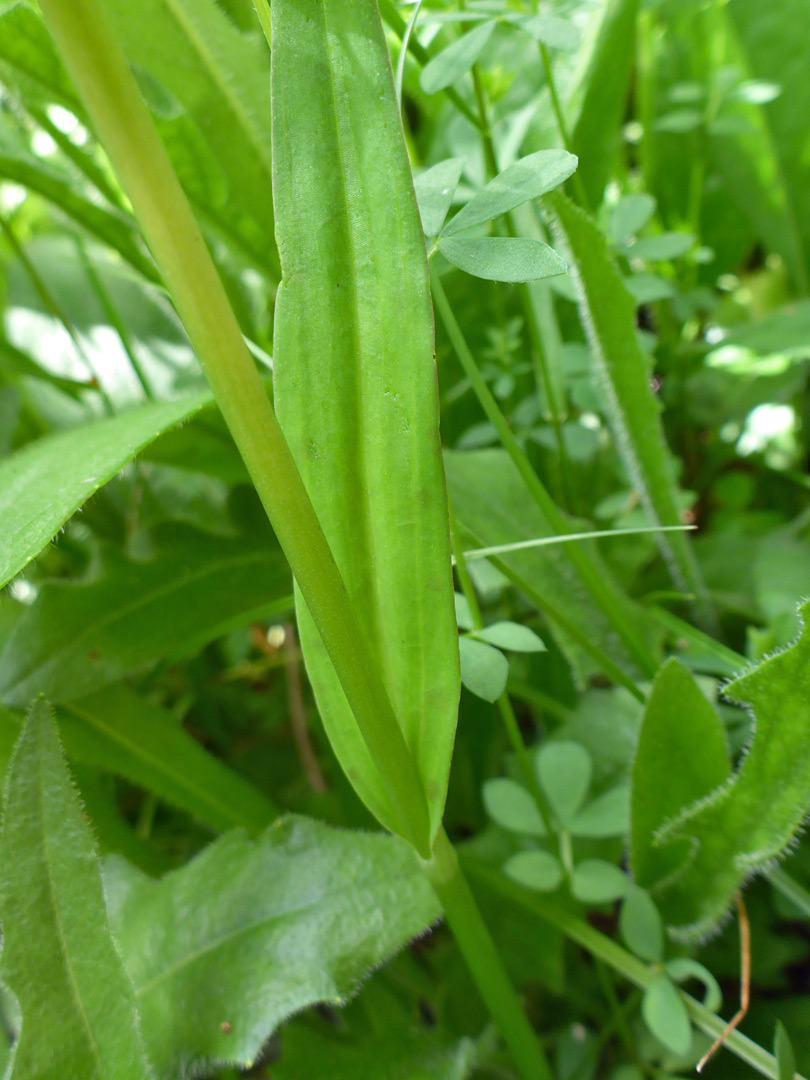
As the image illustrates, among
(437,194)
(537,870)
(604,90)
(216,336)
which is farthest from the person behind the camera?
(604,90)

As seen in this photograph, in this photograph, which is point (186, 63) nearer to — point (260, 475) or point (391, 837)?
point (260, 475)

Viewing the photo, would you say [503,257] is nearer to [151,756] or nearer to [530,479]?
[530,479]

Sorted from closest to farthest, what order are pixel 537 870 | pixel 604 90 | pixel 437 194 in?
pixel 437 194 < pixel 537 870 < pixel 604 90

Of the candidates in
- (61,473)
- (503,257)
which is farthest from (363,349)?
(61,473)

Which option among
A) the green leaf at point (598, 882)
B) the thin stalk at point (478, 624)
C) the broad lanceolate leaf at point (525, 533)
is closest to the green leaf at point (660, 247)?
the broad lanceolate leaf at point (525, 533)

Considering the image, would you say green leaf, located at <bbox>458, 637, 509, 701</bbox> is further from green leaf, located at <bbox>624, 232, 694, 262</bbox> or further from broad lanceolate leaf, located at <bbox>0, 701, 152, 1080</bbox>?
green leaf, located at <bbox>624, 232, 694, 262</bbox>

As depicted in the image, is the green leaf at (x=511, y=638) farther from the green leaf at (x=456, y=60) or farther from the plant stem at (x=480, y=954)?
the green leaf at (x=456, y=60)
